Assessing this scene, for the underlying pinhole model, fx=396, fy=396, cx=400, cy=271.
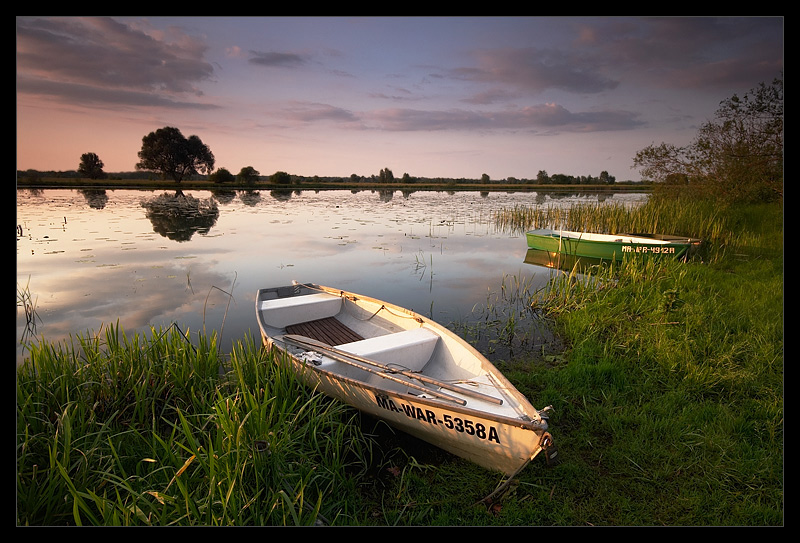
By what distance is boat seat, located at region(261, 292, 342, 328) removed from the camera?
6.58m

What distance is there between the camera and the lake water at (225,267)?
795 centimetres

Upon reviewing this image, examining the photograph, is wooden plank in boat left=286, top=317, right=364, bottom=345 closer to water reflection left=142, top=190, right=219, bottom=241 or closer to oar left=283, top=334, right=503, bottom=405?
oar left=283, top=334, right=503, bottom=405

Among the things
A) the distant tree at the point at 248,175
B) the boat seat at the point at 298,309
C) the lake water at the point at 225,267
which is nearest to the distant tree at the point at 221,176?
the distant tree at the point at 248,175

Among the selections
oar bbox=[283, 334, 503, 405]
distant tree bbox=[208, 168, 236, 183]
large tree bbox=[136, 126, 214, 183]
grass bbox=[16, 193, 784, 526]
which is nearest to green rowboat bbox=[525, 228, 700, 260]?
grass bbox=[16, 193, 784, 526]

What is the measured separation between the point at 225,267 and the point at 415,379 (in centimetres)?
901

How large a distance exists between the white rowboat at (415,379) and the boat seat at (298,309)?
17 millimetres

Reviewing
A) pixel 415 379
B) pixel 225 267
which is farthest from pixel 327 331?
pixel 225 267

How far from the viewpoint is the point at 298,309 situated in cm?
686

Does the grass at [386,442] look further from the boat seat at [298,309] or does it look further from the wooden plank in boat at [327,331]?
the boat seat at [298,309]

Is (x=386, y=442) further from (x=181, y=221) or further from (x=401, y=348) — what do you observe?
(x=181, y=221)

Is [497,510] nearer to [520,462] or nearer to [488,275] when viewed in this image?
[520,462]

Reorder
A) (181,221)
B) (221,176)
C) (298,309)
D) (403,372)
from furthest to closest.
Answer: (221,176) < (181,221) < (298,309) < (403,372)

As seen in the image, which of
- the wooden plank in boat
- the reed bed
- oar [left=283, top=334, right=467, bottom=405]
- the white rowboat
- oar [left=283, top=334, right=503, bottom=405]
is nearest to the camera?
the white rowboat

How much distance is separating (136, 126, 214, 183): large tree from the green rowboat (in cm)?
4065
